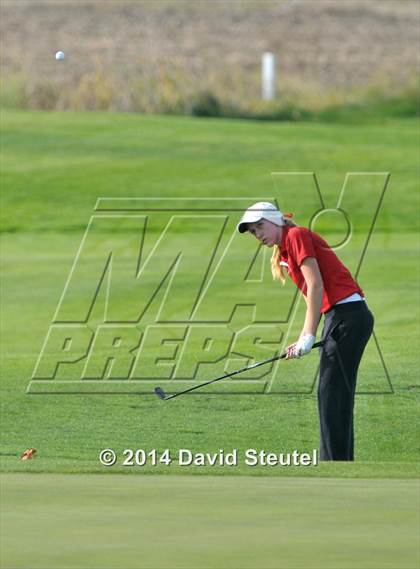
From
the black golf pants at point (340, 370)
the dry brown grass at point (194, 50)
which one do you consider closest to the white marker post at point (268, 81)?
the dry brown grass at point (194, 50)

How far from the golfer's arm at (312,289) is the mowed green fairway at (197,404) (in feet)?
2.95

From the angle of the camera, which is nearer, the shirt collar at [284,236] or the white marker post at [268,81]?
the shirt collar at [284,236]

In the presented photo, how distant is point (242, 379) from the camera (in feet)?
39.5

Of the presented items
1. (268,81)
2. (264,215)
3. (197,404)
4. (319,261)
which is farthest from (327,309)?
(268,81)

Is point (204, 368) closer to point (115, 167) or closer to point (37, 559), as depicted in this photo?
point (37, 559)

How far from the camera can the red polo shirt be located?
8.09m

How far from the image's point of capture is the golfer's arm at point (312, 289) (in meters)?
8.10

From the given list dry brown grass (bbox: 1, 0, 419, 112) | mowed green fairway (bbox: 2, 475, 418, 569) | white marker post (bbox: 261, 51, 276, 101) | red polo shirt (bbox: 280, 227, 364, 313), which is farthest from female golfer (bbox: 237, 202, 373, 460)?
white marker post (bbox: 261, 51, 276, 101)

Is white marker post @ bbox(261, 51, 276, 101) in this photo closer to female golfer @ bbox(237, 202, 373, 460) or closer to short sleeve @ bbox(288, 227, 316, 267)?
female golfer @ bbox(237, 202, 373, 460)

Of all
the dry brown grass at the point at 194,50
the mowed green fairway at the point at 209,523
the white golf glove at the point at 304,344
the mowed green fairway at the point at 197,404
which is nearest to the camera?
the mowed green fairway at the point at 209,523

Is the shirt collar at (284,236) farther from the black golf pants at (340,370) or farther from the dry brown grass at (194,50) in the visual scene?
the dry brown grass at (194,50)

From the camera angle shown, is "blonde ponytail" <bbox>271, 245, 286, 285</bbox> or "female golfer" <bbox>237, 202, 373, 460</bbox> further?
"blonde ponytail" <bbox>271, 245, 286, 285</bbox>

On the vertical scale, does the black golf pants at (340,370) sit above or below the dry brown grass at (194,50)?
above

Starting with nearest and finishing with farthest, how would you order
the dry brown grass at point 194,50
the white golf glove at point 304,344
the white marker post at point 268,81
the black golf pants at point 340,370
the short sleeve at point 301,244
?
the short sleeve at point 301,244
the white golf glove at point 304,344
the black golf pants at point 340,370
the dry brown grass at point 194,50
the white marker post at point 268,81
